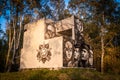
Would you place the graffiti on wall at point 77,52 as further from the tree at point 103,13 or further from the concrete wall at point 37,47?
the tree at point 103,13

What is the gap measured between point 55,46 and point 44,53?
1846mm

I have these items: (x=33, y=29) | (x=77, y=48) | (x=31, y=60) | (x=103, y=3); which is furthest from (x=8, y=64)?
(x=103, y=3)

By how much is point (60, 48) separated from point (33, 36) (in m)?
5.42

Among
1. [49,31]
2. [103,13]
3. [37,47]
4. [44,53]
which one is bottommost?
[44,53]

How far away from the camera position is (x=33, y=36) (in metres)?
23.4

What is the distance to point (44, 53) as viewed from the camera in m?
21.0

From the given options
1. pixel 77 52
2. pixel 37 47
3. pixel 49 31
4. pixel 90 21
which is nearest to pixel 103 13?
pixel 90 21

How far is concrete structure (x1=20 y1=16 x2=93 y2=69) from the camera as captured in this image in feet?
63.9

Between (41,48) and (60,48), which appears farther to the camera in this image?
(41,48)

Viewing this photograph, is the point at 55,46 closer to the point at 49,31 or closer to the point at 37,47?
the point at 49,31

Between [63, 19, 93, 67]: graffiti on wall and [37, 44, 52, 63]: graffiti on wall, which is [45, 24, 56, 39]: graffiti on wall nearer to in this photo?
[37, 44, 52, 63]: graffiti on wall

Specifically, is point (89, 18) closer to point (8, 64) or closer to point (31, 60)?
point (31, 60)

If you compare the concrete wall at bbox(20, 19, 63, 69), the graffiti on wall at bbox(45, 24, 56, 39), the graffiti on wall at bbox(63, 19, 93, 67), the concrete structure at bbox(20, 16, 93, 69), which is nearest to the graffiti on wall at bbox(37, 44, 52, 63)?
the concrete structure at bbox(20, 16, 93, 69)

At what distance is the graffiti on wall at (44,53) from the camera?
66.9 ft
